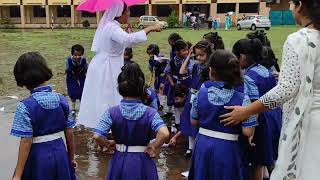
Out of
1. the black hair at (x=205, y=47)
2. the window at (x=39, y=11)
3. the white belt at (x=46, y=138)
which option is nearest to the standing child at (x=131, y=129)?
the white belt at (x=46, y=138)

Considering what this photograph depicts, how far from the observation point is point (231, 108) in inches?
124

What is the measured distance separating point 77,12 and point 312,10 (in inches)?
2097

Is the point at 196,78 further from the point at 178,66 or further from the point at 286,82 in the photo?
the point at 286,82

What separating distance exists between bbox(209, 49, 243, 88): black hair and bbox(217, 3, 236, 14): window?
51.4 metres

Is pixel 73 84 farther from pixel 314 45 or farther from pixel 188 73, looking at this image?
pixel 314 45

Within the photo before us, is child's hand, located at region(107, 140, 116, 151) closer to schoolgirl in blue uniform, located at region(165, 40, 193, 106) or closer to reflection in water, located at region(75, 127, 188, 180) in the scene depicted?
reflection in water, located at region(75, 127, 188, 180)

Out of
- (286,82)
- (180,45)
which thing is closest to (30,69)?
(286,82)

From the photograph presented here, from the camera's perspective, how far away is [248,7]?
2084 inches

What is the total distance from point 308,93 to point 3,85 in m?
9.50

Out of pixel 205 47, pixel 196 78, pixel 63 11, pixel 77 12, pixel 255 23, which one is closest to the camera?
pixel 205 47

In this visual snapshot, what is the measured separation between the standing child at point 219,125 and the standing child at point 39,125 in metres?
0.98

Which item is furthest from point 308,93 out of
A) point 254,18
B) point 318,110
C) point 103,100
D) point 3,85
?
point 254,18

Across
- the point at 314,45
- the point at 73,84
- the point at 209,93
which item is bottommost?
the point at 73,84

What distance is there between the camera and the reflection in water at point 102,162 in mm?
4906
